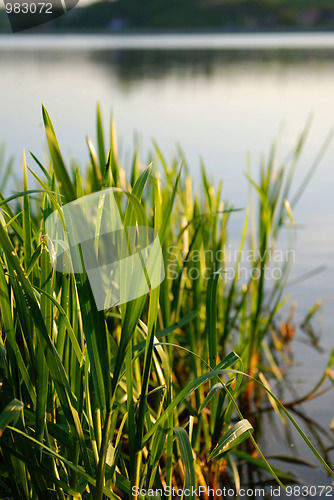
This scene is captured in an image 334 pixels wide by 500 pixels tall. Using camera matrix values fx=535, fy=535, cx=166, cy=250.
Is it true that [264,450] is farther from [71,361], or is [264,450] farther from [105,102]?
[105,102]

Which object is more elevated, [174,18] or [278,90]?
[278,90]

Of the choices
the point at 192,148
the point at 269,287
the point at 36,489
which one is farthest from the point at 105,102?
the point at 36,489

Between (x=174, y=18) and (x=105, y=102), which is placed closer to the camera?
(x=105, y=102)

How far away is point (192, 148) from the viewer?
4.08 meters

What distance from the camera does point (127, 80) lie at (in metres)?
9.94

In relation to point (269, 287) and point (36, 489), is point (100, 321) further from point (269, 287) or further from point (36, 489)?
point (269, 287)

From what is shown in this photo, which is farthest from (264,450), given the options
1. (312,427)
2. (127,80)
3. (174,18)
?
(174,18)

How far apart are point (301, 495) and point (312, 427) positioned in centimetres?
22

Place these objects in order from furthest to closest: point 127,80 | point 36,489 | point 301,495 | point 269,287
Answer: point 127,80 → point 269,287 → point 301,495 → point 36,489

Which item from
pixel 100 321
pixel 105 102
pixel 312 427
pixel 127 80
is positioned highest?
pixel 100 321

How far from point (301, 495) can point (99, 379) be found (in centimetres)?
62

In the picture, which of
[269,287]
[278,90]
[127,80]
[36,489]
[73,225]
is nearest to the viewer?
[73,225]

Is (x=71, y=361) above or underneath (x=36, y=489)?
above

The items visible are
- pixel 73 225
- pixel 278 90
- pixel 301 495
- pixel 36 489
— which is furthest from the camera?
pixel 278 90
